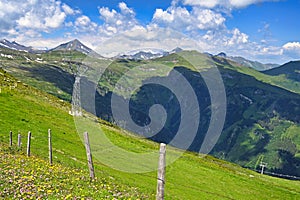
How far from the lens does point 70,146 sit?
46.5 meters

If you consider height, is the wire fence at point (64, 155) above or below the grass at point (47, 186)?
below

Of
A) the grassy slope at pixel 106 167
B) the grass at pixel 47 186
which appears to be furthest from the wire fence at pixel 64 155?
the grass at pixel 47 186

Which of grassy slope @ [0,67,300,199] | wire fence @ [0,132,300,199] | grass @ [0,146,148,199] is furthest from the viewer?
grassy slope @ [0,67,300,199]

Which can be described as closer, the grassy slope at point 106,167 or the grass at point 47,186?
the grass at point 47,186

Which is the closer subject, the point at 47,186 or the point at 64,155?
the point at 47,186

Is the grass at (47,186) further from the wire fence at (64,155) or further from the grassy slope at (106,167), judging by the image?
the wire fence at (64,155)

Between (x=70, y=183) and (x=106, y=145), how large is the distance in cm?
3519

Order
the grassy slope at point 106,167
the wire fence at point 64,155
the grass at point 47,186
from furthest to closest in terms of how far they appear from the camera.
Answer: the grassy slope at point 106,167 < the wire fence at point 64,155 < the grass at point 47,186

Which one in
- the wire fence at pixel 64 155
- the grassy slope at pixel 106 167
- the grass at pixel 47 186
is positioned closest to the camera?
the grass at pixel 47 186

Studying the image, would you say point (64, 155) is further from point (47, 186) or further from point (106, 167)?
point (47, 186)

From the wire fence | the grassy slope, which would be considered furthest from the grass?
the wire fence

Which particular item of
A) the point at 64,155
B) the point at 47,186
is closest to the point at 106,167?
the point at 64,155

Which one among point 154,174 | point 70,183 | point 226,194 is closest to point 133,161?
point 154,174

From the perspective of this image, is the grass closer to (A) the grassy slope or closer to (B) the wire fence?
(A) the grassy slope
